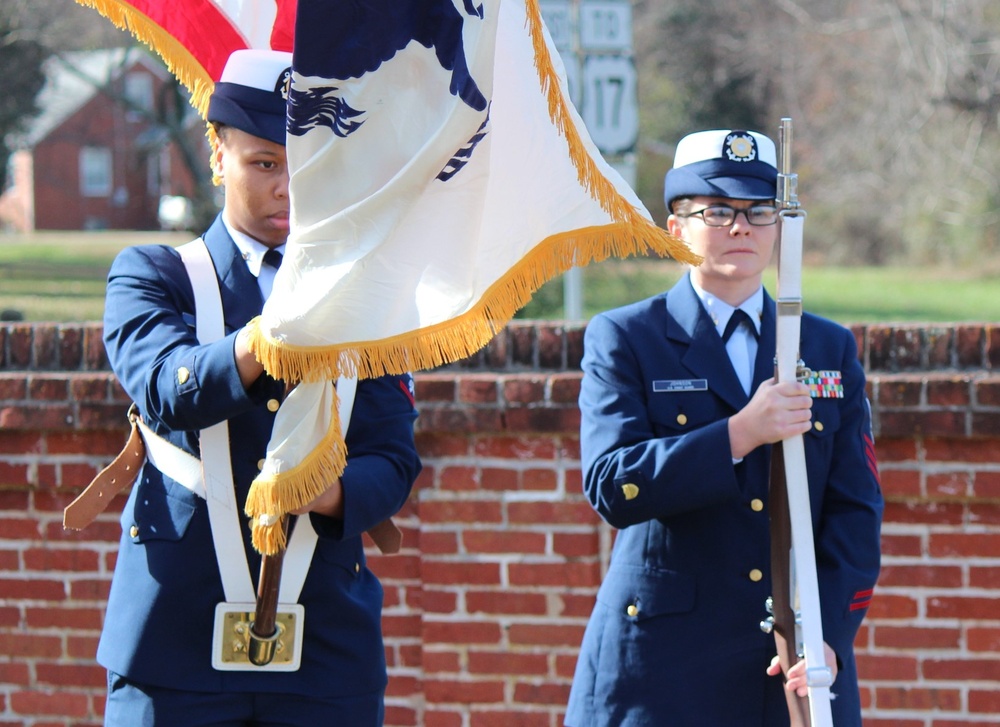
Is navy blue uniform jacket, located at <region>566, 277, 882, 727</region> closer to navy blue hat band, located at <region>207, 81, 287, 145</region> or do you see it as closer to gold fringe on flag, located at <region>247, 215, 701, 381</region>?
gold fringe on flag, located at <region>247, 215, 701, 381</region>

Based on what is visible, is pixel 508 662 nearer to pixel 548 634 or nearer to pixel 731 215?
pixel 548 634

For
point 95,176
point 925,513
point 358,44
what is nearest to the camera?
point 358,44

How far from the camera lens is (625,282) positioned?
12.4 m

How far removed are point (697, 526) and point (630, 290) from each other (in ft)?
31.1

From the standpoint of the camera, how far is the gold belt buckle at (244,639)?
2.67 meters

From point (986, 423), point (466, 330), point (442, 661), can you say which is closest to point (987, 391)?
point (986, 423)

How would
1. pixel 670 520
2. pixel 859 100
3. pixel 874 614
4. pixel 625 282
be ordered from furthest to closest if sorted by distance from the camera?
pixel 859 100, pixel 625 282, pixel 874 614, pixel 670 520

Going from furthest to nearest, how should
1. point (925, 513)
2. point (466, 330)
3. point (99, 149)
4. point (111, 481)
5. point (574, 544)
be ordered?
point (99, 149), point (574, 544), point (925, 513), point (111, 481), point (466, 330)

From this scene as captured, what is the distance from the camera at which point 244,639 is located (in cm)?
268

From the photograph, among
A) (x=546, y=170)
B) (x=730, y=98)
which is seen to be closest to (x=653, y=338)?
(x=546, y=170)

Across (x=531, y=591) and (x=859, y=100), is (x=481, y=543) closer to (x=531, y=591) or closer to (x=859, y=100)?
(x=531, y=591)

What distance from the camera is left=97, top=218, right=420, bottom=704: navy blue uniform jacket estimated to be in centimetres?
268

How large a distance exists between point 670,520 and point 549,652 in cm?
142

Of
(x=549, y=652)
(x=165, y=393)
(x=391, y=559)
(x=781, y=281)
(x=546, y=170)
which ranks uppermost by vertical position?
(x=546, y=170)
